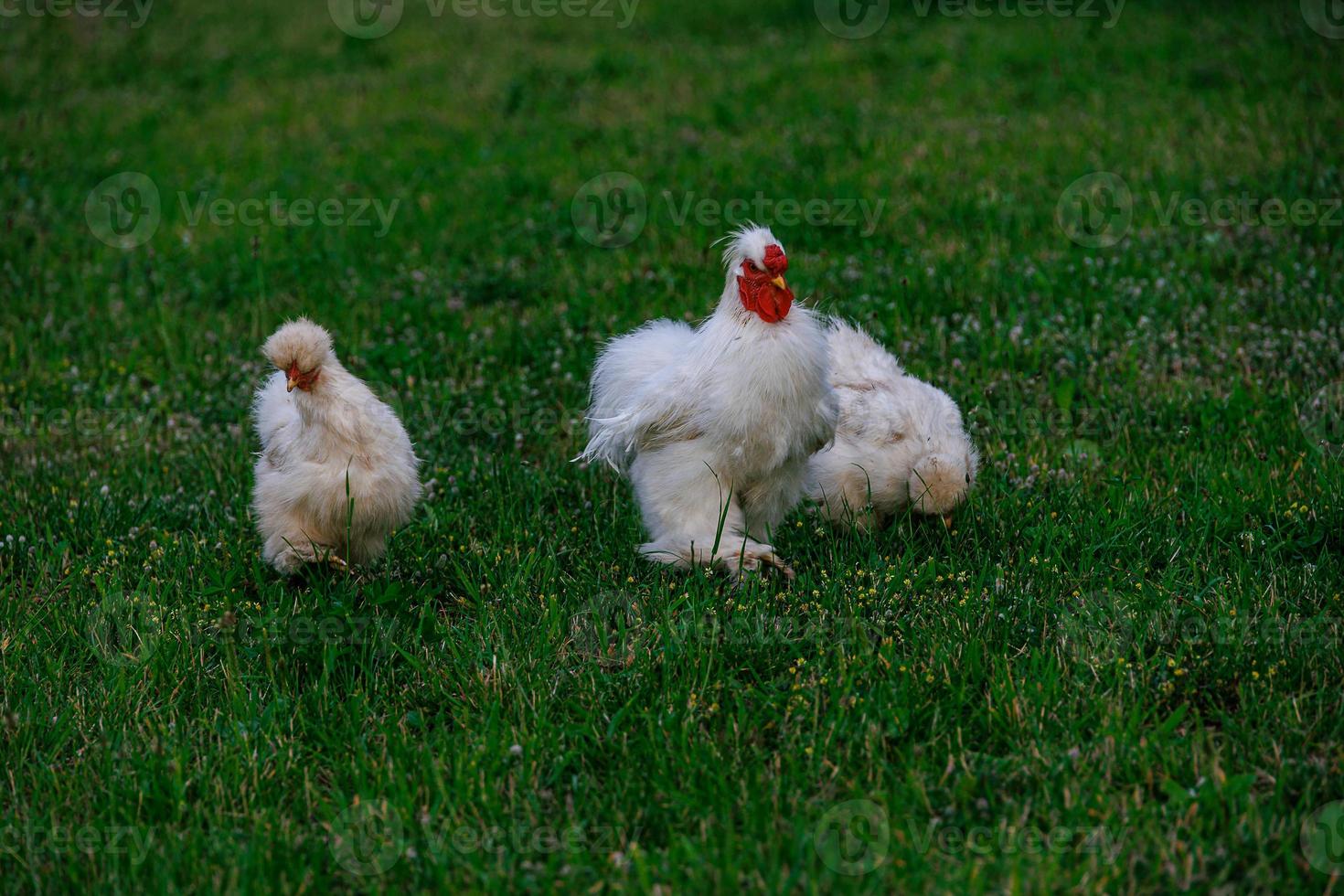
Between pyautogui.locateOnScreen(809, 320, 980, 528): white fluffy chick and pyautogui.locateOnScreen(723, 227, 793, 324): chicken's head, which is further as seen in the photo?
pyautogui.locateOnScreen(809, 320, 980, 528): white fluffy chick

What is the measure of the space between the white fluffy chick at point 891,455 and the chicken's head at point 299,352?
2.09m

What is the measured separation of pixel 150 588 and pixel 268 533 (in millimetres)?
499

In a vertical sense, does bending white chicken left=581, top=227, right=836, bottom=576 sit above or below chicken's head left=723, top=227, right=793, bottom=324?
below

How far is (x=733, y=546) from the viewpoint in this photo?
4637mm

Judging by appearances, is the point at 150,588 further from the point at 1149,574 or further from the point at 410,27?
the point at 410,27

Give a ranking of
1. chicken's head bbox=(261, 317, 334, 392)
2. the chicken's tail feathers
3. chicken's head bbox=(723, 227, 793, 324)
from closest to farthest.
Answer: chicken's head bbox=(723, 227, 793, 324), chicken's head bbox=(261, 317, 334, 392), the chicken's tail feathers

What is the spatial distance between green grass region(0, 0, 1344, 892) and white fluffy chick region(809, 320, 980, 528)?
19 centimetres

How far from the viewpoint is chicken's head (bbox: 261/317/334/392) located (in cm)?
460

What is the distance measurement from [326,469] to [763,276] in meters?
1.86

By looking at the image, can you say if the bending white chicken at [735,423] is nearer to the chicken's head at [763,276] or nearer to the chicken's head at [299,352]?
the chicken's head at [763,276]

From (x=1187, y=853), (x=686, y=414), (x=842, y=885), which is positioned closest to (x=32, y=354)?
(x=686, y=414)

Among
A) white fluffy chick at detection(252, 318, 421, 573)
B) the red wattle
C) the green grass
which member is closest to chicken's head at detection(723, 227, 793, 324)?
the red wattle

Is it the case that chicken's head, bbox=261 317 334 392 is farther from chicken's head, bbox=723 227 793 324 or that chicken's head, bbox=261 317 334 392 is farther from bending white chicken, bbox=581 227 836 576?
chicken's head, bbox=723 227 793 324

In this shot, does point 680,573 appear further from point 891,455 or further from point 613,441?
point 891,455
